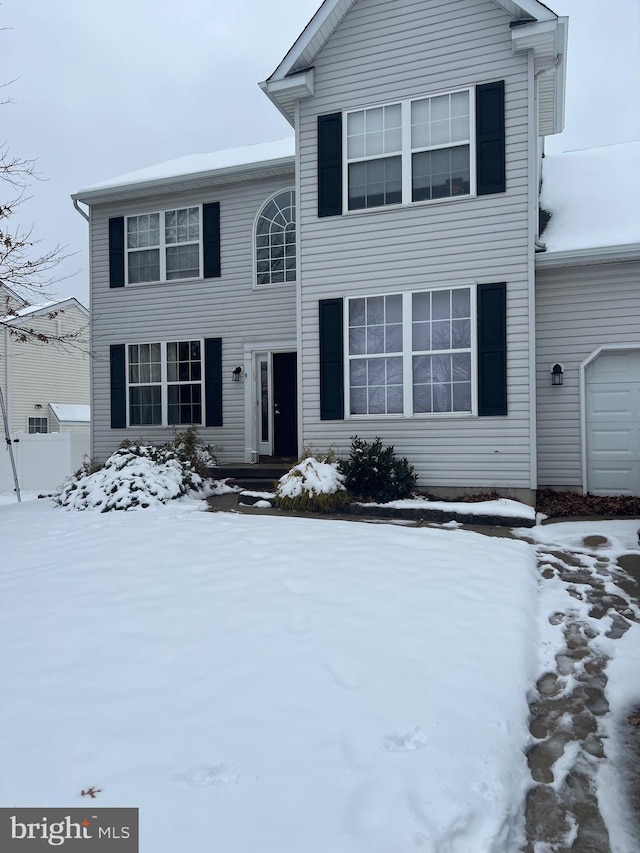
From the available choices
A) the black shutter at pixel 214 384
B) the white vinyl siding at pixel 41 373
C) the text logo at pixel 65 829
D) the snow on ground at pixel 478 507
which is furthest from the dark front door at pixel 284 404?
the white vinyl siding at pixel 41 373

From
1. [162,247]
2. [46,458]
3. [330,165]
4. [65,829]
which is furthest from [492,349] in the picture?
[46,458]

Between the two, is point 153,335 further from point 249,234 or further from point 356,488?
point 356,488

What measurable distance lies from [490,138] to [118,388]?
795 cm

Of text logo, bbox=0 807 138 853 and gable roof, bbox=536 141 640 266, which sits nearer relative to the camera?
text logo, bbox=0 807 138 853

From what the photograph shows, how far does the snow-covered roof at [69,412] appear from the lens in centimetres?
2125

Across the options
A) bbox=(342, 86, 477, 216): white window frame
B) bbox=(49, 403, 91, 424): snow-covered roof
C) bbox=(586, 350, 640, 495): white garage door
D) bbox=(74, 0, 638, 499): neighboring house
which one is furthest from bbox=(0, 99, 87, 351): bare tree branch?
bbox=(49, 403, 91, 424): snow-covered roof

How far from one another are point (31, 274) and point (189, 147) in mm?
87335

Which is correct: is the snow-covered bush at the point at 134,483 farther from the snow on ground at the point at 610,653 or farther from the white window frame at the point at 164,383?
the snow on ground at the point at 610,653

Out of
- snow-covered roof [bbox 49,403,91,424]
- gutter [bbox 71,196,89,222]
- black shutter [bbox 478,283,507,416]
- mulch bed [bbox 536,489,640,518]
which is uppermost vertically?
gutter [bbox 71,196,89,222]

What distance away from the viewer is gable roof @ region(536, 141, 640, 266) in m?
8.12

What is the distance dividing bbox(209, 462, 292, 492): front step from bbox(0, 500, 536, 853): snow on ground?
4544mm

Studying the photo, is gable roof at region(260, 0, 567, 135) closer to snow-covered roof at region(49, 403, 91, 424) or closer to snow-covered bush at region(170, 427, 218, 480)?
snow-covered bush at region(170, 427, 218, 480)

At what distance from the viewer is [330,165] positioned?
8523 mm

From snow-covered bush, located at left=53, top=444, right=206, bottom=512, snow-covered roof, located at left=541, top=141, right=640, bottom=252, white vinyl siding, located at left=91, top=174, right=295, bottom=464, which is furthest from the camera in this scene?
white vinyl siding, located at left=91, top=174, right=295, bottom=464
